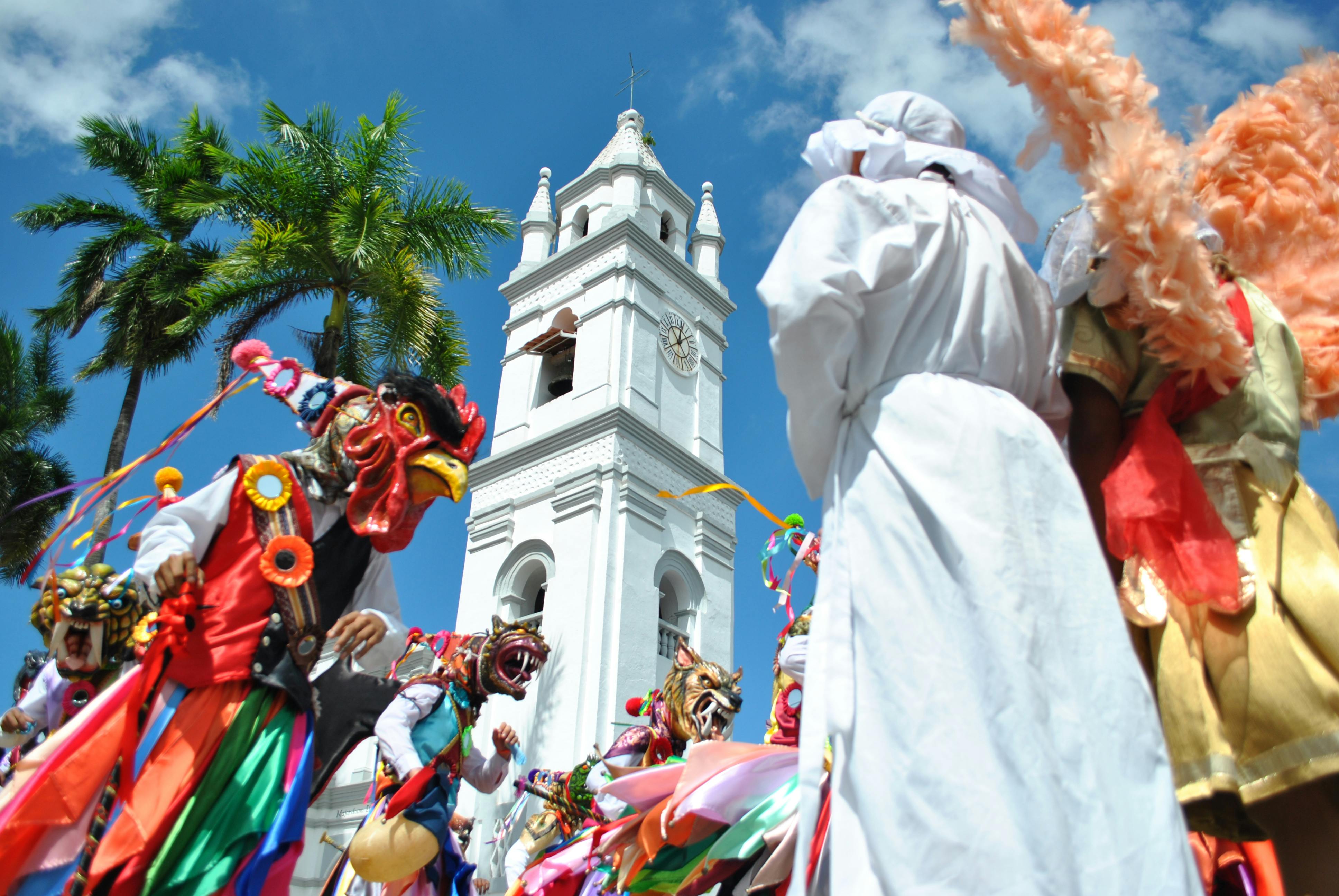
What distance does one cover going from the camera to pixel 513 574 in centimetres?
1678

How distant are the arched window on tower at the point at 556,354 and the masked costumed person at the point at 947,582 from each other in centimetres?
1755

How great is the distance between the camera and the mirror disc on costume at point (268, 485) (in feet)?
11.5

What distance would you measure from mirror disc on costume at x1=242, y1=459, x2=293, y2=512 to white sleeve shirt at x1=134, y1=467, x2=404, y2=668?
2.4 inches

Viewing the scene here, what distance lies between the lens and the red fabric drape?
78.8 inches

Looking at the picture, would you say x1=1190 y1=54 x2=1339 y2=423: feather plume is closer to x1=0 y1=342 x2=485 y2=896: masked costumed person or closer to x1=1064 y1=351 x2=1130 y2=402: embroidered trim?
x1=1064 y1=351 x2=1130 y2=402: embroidered trim

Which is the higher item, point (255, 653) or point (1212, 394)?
point (1212, 394)

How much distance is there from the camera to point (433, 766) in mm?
4047

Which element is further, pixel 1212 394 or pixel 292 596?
pixel 292 596

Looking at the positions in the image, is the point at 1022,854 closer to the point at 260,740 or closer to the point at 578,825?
the point at 260,740

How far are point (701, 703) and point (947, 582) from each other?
4.70 meters

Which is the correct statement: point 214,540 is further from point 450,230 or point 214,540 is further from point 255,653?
point 450,230

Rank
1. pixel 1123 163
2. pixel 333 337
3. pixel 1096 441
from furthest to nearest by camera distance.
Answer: pixel 333 337
pixel 1096 441
pixel 1123 163

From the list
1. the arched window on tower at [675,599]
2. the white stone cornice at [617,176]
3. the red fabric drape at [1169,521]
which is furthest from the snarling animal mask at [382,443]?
the white stone cornice at [617,176]

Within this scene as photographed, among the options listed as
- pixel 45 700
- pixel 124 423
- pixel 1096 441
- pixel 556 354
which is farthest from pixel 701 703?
pixel 556 354
